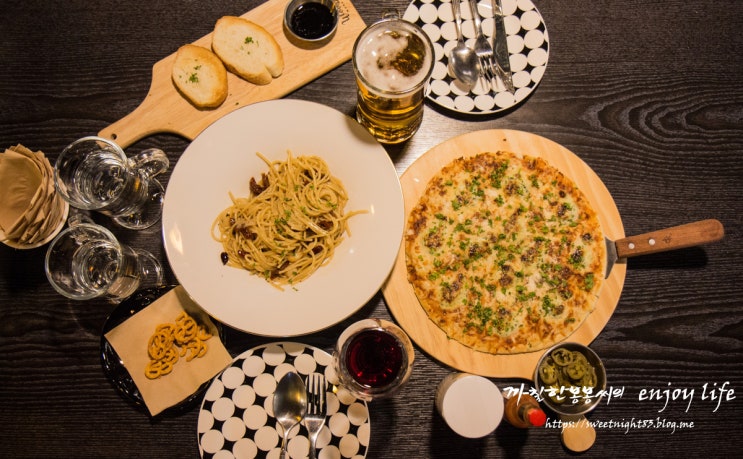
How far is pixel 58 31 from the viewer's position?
314 centimetres

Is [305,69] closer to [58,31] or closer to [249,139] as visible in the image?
[249,139]

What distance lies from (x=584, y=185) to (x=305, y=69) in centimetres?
192

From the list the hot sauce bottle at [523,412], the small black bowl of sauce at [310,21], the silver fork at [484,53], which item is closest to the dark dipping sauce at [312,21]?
the small black bowl of sauce at [310,21]

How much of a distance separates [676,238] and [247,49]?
111 inches

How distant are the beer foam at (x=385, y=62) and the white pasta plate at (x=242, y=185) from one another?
281mm

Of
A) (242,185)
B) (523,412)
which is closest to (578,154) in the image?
(523,412)

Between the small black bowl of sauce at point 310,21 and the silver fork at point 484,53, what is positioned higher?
the small black bowl of sauce at point 310,21

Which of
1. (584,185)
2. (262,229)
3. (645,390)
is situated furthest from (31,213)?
(645,390)

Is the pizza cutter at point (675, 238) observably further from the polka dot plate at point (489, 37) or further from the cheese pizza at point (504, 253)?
the polka dot plate at point (489, 37)

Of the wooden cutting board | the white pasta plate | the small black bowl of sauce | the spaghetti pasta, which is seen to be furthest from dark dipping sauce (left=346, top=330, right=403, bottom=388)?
the small black bowl of sauce

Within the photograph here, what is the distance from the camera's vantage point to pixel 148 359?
108 inches

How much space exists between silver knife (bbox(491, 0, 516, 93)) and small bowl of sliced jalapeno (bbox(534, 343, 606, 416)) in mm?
1632

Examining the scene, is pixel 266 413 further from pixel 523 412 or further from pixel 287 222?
pixel 523 412

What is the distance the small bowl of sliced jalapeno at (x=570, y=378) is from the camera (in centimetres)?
268
